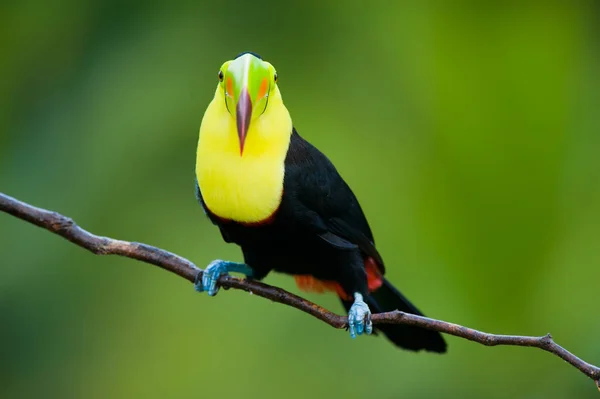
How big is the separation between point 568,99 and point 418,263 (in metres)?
0.88

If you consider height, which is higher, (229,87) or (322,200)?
(229,87)

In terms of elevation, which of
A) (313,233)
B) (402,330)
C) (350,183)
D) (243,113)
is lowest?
(402,330)

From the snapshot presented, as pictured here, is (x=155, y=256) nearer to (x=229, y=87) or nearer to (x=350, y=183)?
(x=229, y=87)

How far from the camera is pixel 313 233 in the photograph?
197 centimetres

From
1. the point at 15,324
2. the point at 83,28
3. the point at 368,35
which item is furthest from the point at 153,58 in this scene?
the point at 15,324

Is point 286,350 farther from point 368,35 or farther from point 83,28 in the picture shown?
point 83,28

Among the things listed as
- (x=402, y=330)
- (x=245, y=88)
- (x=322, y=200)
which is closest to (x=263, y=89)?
(x=245, y=88)

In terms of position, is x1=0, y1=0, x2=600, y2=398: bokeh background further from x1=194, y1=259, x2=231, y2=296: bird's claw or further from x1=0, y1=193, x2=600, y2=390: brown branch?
x1=0, y1=193, x2=600, y2=390: brown branch

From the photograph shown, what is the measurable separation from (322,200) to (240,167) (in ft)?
0.99

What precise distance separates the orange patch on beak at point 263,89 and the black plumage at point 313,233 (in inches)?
7.3

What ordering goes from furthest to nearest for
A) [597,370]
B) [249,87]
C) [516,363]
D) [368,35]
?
[368,35], [516,363], [249,87], [597,370]

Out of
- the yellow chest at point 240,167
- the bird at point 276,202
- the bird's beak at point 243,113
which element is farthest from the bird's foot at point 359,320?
the bird's beak at point 243,113

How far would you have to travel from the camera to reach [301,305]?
5.83 ft

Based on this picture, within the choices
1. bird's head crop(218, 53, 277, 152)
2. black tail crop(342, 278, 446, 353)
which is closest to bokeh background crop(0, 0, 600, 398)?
black tail crop(342, 278, 446, 353)
